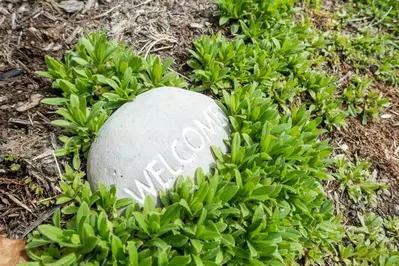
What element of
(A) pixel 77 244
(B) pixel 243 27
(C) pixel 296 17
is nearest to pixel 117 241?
(A) pixel 77 244

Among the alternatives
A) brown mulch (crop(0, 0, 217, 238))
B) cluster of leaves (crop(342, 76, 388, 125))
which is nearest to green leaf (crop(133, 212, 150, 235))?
brown mulch (crop(0, 0, 217, 238))

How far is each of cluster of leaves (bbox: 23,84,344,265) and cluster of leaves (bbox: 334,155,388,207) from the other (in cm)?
26

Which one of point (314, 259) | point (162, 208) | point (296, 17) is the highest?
point (296, 17)

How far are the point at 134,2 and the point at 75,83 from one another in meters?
1.14

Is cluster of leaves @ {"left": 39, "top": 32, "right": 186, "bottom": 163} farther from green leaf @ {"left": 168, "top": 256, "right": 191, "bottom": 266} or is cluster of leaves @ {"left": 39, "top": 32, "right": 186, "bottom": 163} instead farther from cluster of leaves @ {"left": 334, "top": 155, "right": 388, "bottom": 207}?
cluster of leaves @ {"left": 334, "top": 155, "right": 388, "bottom": 207}

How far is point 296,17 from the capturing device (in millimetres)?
3918

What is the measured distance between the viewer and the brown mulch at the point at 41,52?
2.53m

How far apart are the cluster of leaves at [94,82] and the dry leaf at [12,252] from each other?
1.89 ft

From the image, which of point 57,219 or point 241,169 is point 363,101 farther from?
point 57,219

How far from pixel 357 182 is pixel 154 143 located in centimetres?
164

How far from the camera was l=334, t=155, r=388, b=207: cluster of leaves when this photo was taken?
10.1 feet

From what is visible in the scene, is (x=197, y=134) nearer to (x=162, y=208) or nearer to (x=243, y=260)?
(x=162, y=208)

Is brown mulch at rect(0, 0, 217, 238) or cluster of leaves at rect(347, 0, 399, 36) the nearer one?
brown mulch at rect(0, 0, 217, 238)

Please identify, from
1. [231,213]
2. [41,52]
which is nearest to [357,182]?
[231,213]
